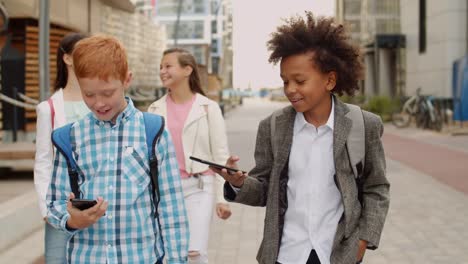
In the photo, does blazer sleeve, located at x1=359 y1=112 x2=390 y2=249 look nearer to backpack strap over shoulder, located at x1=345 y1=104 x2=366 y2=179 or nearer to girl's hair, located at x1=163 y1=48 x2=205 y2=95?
backpack strap over shoulder, located at x1=345 y1=104 x2=366 y2=179

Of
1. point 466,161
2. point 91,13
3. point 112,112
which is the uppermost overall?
point 91,13

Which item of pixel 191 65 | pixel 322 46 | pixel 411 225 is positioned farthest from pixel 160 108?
pixel 411 225

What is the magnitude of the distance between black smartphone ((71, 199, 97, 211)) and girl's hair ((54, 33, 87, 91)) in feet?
5.93

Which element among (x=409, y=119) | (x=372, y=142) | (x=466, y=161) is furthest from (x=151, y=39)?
(x=372, y=142)

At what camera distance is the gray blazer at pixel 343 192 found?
3029 mm

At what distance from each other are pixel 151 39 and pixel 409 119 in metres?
14.7

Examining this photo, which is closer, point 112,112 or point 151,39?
point 112,112

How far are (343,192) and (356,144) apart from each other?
208 millimetres

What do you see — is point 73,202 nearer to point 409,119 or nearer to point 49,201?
point 49,201

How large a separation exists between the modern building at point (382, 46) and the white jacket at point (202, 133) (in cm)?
3064

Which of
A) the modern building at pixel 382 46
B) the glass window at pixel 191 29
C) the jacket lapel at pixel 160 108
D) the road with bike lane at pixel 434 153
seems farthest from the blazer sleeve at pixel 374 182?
the glass window at pixel 191 29

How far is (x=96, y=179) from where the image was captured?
2707 millimetres

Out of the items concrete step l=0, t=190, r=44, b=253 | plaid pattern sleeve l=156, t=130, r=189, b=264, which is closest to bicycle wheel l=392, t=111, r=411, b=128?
concrete step l=0, t=190, r=44, b=253

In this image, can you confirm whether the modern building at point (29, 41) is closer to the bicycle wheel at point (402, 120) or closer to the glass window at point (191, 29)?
the bicycle wheel at point (402, 120)
